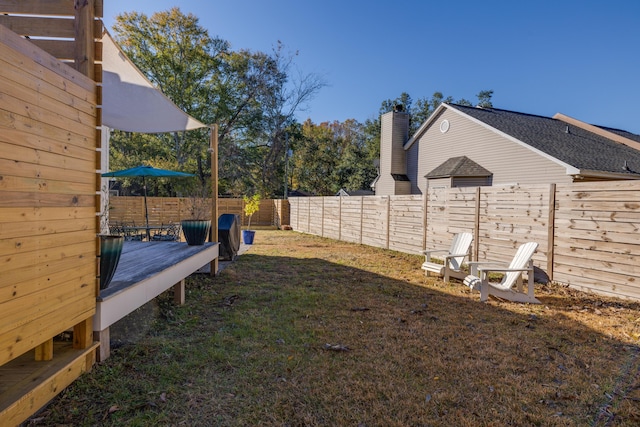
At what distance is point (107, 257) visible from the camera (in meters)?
2.75

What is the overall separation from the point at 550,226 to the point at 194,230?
589 centimetres

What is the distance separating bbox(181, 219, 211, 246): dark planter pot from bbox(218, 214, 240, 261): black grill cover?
1.77 m

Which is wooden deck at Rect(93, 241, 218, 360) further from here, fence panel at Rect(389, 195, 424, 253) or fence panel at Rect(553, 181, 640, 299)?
fence panel at Rect(553, 181, 640, 299)

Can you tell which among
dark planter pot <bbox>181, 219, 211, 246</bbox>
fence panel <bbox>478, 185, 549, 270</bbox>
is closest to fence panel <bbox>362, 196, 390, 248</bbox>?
fence panel <bbox>478, 185, 549, 270</bbox>

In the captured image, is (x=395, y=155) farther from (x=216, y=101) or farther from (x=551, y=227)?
(x=216, y=101)

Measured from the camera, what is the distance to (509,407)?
225cm

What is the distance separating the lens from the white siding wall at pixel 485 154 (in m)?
11.7

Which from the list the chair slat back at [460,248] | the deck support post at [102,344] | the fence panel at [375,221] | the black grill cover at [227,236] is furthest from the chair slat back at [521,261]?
the black grill cover at [227,236]

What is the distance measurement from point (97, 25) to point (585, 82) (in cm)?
2000

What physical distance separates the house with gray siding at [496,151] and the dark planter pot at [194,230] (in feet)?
35.9

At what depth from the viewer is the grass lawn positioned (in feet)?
7.08

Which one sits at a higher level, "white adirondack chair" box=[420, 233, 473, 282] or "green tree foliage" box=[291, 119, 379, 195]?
"green tree foliage" box=[291, 119, 379, 195]

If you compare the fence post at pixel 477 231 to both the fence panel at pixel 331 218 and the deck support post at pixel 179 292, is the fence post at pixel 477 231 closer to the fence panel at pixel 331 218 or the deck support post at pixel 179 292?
the deck support post at pixel 179 292

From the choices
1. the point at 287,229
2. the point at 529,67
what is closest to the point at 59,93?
the point at 287,229
